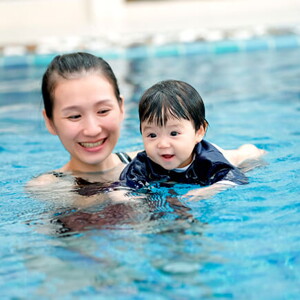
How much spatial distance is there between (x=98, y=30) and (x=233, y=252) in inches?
457

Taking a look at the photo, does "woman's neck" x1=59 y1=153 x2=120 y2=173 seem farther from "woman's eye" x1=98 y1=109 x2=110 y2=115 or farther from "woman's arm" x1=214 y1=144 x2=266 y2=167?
"woman's arm" x1=214 y1=144 x2=266 y2=167

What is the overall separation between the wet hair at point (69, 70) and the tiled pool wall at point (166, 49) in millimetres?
7443

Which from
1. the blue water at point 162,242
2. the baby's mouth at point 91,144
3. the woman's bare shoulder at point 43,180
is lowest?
the blue water at point 162,242

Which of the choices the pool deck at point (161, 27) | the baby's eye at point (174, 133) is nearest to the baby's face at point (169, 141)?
the baby's eye at point (174, 133)

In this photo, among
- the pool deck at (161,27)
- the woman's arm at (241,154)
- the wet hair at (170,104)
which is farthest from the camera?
the pool deck at (161,27)

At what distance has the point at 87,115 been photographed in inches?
130

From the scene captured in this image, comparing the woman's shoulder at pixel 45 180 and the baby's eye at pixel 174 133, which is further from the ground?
Answer: the baby's eye at pixel 174 133

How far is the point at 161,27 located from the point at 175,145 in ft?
35.7

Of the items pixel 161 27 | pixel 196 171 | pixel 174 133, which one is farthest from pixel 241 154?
pixel 161 27

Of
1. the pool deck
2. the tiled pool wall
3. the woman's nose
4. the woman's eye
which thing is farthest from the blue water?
the pool deck

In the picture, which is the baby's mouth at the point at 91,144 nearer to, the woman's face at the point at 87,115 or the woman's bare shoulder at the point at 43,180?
the woman's face at the point at 87,115

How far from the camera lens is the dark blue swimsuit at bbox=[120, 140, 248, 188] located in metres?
3.29

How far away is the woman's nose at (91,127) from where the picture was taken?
3271 mm

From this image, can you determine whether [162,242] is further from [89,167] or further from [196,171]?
[89,167]
